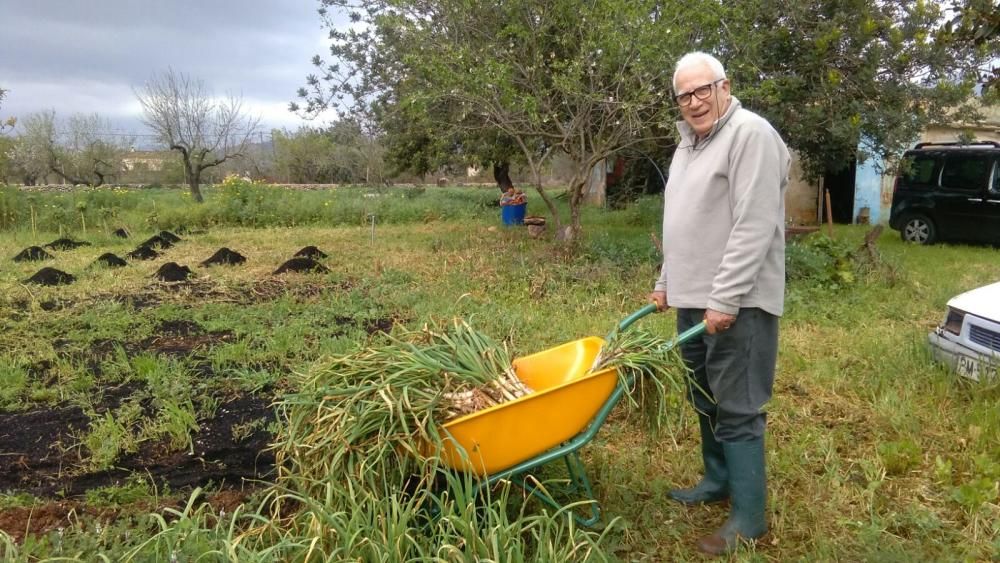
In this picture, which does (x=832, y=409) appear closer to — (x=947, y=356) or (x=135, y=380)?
(x=947, y=356)

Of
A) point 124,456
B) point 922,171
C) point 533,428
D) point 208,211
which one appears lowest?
point 124,456

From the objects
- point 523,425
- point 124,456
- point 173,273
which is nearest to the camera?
point 523,425

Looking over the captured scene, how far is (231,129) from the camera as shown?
21.2 meters

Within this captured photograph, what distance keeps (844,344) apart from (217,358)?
457 cm

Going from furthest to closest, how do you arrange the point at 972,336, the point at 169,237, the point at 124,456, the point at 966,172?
the point at 169,237
the point at 966,172
the point at 972,336
the point at 124,456

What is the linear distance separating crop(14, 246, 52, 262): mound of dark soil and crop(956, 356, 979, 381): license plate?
10194mm

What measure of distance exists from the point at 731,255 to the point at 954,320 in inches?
96.4

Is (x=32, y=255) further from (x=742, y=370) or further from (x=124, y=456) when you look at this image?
(x=742, y=370)

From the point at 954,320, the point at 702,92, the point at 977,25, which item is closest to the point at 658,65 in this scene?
the point at 977,25

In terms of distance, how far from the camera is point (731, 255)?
2.30 meters

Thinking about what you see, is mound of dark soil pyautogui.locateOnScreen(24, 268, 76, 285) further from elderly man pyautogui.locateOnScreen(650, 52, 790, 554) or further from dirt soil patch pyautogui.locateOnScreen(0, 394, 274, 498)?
elderly man pyautogui.locateOnScreen(650, 52, 790, 554)

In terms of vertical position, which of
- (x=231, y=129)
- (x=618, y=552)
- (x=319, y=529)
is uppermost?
(x=231, y=129)

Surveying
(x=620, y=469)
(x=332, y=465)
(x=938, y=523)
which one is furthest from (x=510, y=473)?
(x=938, y=523)

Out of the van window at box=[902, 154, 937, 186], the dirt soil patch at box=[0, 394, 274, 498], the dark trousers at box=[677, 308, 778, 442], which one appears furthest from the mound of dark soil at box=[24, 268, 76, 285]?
the van window at box=[902, 154, 937, 186]
